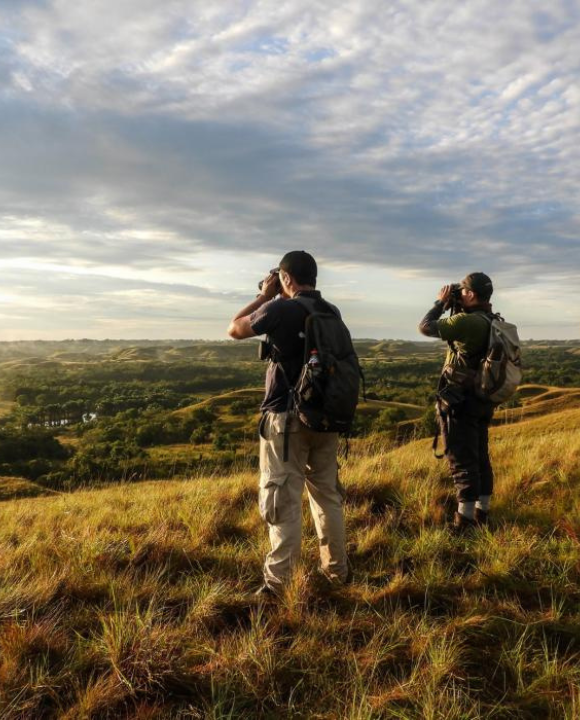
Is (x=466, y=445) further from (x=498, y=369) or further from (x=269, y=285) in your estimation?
(x=269, y=285)

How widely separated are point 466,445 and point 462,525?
80 centimetres

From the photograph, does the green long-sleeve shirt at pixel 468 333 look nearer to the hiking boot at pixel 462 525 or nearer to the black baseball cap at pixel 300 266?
the hiking boot at pixel 462 525

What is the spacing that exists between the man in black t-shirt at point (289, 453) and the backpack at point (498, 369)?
5.93ft

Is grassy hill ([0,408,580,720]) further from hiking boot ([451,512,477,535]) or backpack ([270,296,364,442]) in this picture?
backpack ([270,296,364,442])

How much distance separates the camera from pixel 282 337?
13.4 feet

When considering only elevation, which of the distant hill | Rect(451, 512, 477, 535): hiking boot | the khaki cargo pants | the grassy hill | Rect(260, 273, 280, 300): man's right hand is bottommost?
the distant hill

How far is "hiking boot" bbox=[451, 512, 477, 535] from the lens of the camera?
5.29m

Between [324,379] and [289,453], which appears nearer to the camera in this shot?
[324,379]

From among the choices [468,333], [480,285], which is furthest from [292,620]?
[480,285]

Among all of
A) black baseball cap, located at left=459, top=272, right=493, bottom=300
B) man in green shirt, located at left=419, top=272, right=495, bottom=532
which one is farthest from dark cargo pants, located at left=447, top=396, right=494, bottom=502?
black baseball cap, located at left=459, top=272, right=493, bottom=300

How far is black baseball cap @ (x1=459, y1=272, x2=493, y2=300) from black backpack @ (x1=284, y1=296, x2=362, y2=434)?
203 centimetres

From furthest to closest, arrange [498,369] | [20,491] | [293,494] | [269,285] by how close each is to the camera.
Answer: [20,491], [498,369], [269,285], [293,494]

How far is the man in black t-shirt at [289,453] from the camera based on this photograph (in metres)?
4.05

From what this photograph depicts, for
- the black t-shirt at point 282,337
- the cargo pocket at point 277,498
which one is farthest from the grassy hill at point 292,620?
the black t-shirt at point 282,337
